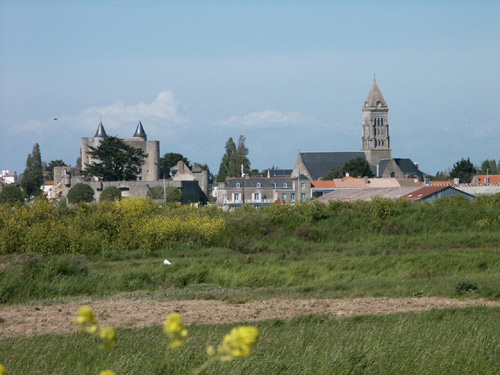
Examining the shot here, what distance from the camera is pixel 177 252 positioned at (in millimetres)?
24969

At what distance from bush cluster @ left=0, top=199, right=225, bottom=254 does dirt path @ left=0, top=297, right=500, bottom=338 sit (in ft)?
41.3

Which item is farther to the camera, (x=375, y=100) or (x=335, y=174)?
(x=375, y=100)

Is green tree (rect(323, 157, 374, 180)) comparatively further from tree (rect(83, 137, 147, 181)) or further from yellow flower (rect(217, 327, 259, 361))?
yellow flower (rect(217, 327, 259, 361))

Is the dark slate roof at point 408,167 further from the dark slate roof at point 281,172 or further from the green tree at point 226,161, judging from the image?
the green tree at point 226,161

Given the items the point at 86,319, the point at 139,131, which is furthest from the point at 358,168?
the point at 86,319

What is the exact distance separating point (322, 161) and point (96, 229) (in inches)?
3600

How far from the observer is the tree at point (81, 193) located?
69838mm

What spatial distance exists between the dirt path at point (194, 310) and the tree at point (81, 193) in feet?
193

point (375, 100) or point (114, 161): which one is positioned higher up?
point (375, 100)

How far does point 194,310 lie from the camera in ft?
36.9

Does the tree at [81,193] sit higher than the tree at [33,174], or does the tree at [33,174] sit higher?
the tree at [33,174]

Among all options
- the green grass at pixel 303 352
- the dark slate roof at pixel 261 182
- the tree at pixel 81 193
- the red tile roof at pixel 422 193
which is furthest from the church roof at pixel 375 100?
A: the green grass at pixel 303 352

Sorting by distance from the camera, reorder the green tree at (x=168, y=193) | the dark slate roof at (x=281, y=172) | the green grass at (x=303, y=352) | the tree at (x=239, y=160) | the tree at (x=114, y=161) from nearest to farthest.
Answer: the green grass at (x=303, y=352), the green tree at (x=168, y=193), the tree at (x=114, y=161), the tree at (x=239, y=160), the dark slate roof at (x=281, y=172)

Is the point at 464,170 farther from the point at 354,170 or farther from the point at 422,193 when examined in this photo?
the point at 422,193
